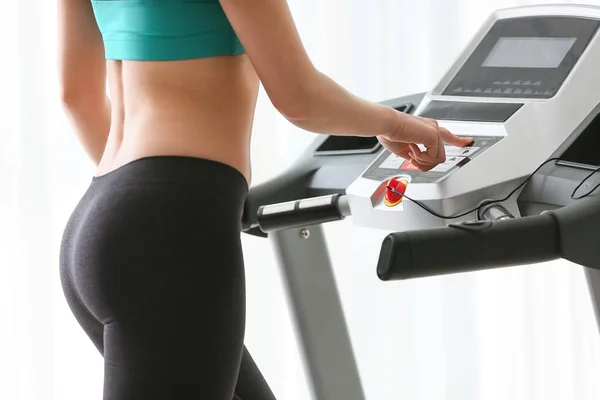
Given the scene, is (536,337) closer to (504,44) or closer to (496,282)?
(496,282)

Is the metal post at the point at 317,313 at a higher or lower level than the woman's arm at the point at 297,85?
lower

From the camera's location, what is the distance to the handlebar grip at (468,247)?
1229 mm

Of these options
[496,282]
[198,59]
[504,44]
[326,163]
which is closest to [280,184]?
[326,163]

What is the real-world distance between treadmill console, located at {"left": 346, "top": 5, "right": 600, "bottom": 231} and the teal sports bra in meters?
0.41

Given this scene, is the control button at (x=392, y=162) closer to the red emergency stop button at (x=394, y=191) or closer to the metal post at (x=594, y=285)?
the red emergency stop button at (x=394, y=191)

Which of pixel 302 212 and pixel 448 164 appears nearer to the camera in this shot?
pixel 448 164

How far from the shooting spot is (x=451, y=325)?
3.06 metres

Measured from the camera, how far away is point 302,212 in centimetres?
180

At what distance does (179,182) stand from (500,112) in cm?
66

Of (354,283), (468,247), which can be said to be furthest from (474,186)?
(354,283)

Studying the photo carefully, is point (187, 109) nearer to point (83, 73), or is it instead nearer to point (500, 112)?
point (83, 73)

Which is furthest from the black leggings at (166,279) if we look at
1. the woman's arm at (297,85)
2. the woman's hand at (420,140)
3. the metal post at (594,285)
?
the metal post at (594,285)

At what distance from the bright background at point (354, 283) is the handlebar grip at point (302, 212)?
1123 mm

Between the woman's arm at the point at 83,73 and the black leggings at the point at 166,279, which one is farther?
the woman's arm at the point at 83,73
